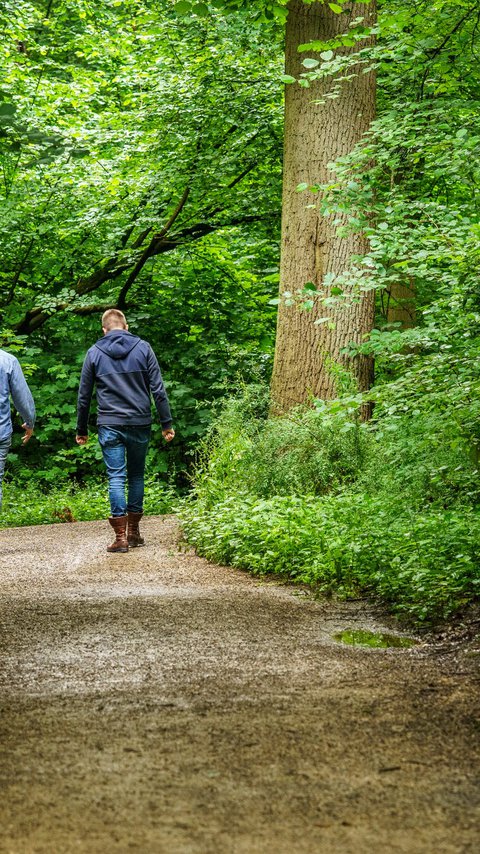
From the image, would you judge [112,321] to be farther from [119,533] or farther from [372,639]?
[372,639]

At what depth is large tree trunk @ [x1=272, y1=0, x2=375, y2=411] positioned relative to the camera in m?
10.7

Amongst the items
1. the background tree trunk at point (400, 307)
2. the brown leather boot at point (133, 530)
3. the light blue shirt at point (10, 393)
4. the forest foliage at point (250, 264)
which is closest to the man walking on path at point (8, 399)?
the light blue shirt at point (10, 393)

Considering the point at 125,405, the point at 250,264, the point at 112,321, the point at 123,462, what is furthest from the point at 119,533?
the point at 250,264

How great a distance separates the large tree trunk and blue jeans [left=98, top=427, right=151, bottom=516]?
2157 mm

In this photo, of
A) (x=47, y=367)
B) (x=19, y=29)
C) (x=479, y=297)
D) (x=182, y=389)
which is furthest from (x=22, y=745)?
(x=19, y=29)

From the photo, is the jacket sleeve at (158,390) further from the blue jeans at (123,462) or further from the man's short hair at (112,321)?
the man's short hair at (112,321)

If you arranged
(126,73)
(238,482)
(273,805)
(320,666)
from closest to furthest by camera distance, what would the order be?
(273,805)
(320,666)
(238,482)
(126,73)

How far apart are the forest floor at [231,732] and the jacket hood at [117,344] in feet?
11.5

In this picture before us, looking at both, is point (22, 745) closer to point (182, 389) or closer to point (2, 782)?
point (2, 782)

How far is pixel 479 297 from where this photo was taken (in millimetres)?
6555

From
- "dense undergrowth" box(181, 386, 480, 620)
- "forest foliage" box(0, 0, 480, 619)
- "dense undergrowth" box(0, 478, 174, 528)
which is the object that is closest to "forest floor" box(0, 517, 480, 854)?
"dense undergrowth" box(181, 386, 480, 620)

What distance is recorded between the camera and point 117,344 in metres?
9.28

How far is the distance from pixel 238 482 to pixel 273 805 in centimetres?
696

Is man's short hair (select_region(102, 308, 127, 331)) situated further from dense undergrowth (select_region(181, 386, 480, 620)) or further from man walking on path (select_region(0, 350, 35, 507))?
dense undergrowth (select_region(181, 386, 480, 620))
